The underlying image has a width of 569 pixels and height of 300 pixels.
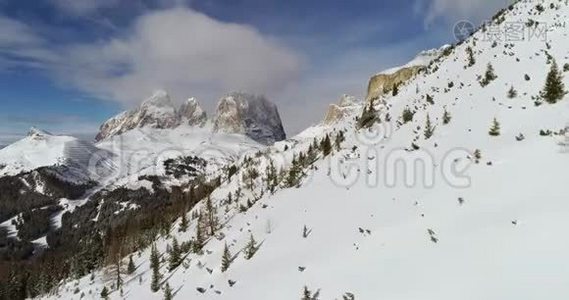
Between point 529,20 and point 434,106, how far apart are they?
9331 millimetres

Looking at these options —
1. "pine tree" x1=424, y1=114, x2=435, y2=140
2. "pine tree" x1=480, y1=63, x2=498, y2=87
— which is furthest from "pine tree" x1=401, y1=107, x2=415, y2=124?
"pine tree" x1=480, y1=63, x2=498, y2=87

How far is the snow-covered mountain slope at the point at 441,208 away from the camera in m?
14.1

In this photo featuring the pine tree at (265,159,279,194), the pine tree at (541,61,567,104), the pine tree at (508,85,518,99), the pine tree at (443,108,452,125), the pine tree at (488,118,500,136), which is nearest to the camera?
the pine tree at (541,61,567,104)

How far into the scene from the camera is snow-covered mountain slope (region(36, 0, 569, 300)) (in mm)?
14133

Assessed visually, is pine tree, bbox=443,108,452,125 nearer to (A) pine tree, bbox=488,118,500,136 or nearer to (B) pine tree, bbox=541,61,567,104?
(A) pine tree, bbox=488,118,500,136

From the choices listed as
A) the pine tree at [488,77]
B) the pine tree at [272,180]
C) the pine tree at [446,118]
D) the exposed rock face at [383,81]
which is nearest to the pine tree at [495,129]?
the pine tree at [446,118]

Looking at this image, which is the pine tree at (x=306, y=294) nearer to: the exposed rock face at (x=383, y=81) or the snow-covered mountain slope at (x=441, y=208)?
the snow-covered mountain slope at (x=441, y=208)

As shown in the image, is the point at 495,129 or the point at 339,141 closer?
the point at 495,129

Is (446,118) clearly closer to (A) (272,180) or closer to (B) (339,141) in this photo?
(B) (339,141)

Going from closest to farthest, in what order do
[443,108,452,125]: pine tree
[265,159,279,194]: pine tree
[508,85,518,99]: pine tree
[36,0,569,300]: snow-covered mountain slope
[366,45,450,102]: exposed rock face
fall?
[36,0,569,300]: snow-covered mountain slope < [508,85,518,99]: pine tree < [443,108,452,125]: pine tree < [265,159,279,194]: pine tree < [366,45,450,102]: exposed rock face

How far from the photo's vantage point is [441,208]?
1881 centimetres

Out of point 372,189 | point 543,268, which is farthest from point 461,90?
point 543,268

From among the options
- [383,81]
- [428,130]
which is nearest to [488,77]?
[428,130]

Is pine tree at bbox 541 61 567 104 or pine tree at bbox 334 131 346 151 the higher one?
pine tree at bbox 541 61 567 104
